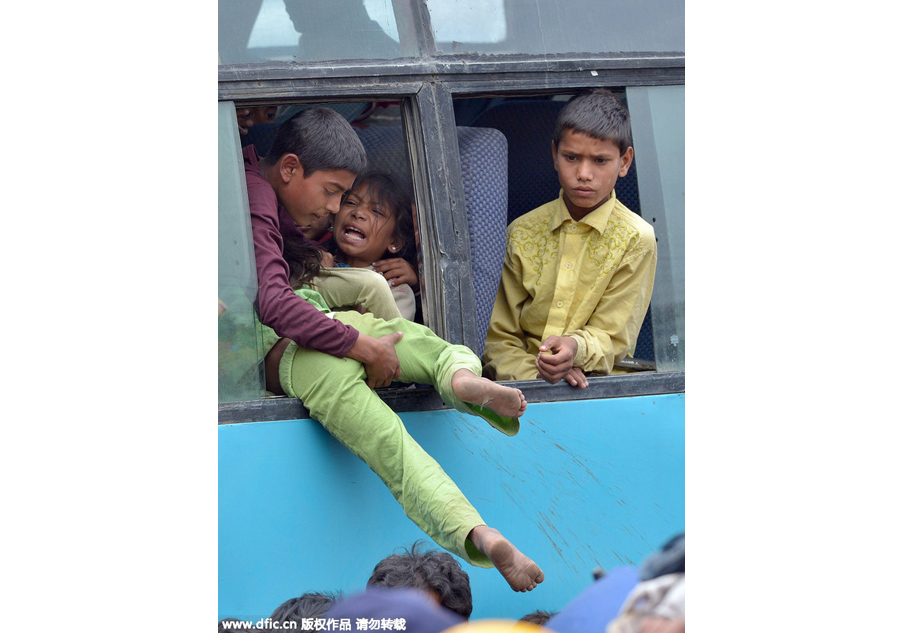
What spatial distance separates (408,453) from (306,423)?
28 centimetres

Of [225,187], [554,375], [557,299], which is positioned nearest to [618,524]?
[554,375]

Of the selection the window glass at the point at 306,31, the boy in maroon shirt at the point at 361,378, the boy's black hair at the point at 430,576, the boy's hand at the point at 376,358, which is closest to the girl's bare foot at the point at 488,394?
the boy in maroon shirt at the point at 361,378

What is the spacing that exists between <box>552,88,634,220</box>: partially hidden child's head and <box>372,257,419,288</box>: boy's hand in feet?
1.68

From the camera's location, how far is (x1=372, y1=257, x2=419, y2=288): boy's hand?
8.29 feet

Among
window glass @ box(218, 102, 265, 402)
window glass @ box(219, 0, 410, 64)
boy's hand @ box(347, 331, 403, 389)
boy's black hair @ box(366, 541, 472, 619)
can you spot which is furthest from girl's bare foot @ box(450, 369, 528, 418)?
window glass @ box(219, 0, 410, 64)

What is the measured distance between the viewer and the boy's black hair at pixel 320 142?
2.24m

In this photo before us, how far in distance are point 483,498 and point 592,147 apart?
1.03 m

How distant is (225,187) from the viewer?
2.09 meters

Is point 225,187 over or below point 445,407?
over

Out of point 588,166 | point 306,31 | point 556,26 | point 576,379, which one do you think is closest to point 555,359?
point 576,379

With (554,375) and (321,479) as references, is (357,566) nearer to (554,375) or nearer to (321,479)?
(321,479)

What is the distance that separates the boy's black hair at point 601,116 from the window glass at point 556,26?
13 centimetres

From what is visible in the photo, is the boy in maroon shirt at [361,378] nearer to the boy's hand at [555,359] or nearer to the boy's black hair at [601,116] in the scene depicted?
the boy's hand at [555,359]

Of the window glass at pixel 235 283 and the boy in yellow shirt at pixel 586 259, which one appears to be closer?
the window glass at pixel 235 283
